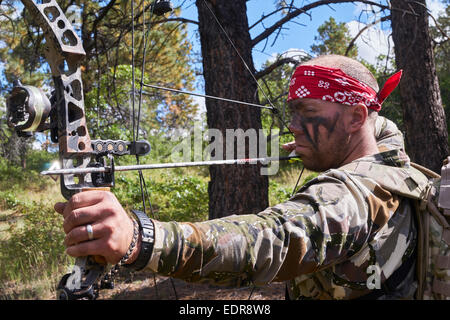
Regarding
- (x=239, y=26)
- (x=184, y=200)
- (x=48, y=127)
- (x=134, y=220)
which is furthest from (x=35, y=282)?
(x=134, y=220)

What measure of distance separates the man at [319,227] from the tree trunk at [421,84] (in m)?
4.33

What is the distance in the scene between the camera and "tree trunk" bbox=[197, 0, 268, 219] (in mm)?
4723

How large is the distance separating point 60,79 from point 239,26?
11.5ft

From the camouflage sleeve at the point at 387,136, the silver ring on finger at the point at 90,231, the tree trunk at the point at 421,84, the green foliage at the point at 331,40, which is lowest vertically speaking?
the silver ring on finger at the point at 90,231

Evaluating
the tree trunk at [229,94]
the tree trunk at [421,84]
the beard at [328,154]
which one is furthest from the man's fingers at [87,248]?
the tree trunk at [421,84]

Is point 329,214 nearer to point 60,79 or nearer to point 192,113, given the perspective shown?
point 60,79

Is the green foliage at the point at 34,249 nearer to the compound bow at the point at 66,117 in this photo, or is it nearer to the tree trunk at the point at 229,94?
the tree trunk at the point at 229,94

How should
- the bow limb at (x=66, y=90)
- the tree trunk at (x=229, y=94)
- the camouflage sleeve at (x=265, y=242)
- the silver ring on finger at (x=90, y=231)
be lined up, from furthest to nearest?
the tree trunk at (x=229, y=94) → the bow limb at (x=66, y=90) → the camouflage sleeve at (x=265, y=242) → the silver ring on finger at (x=90, y=231)

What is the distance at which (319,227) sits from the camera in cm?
140

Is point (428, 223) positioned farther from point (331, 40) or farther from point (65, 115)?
point (331, 40)

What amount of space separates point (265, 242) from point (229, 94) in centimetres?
351

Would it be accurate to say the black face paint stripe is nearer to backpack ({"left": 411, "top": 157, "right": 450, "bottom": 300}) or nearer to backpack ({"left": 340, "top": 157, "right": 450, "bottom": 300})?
backpack ({"left": 340, "top": 157, "right": 450, "bottom": 300})

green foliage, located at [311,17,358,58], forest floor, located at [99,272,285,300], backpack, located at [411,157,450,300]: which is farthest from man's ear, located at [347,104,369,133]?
green foliage, located at [311,17,358,58]

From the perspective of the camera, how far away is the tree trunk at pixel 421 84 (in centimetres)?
590
